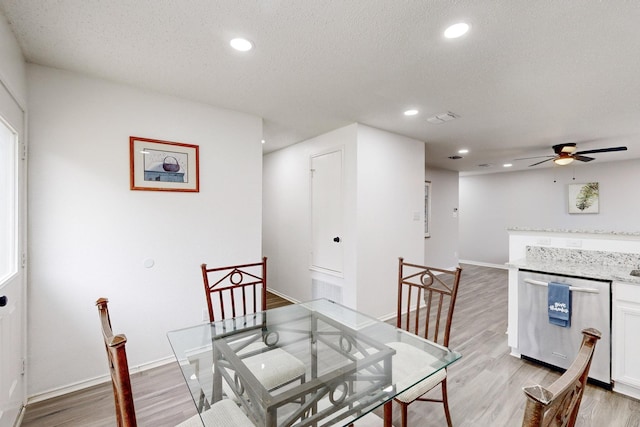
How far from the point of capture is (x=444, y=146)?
4.74 meters

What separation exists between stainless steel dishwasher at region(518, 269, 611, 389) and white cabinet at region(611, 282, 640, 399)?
0.04 m

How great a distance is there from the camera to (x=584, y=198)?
6.24 metres

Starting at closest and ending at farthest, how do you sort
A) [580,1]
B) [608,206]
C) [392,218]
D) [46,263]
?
[580,1] < [46,263] < [392,218] < [608,206]

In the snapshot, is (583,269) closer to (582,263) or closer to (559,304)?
(582,263)

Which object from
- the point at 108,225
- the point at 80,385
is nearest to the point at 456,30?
the point at 108,225

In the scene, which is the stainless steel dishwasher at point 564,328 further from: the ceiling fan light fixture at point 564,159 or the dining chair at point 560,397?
the ceiling fan light fixture at point 564,159

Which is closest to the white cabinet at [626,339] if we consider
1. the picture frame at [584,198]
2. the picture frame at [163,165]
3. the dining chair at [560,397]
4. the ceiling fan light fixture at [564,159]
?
the dining chair at [560,397]

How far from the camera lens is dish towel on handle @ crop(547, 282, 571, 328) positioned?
8.06 ft

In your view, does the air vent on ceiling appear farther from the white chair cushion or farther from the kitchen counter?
the white chair cushion

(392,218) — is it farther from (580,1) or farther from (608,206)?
(608,206)

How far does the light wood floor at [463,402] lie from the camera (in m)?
1.97

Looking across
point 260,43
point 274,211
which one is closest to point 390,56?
point 260,43

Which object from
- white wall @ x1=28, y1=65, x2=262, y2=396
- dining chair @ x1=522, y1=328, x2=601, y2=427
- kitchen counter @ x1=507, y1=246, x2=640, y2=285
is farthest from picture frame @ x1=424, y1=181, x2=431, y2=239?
dining chair @ x1=522, y1=328, x2=601, y2=427

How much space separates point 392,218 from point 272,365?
2.83m
